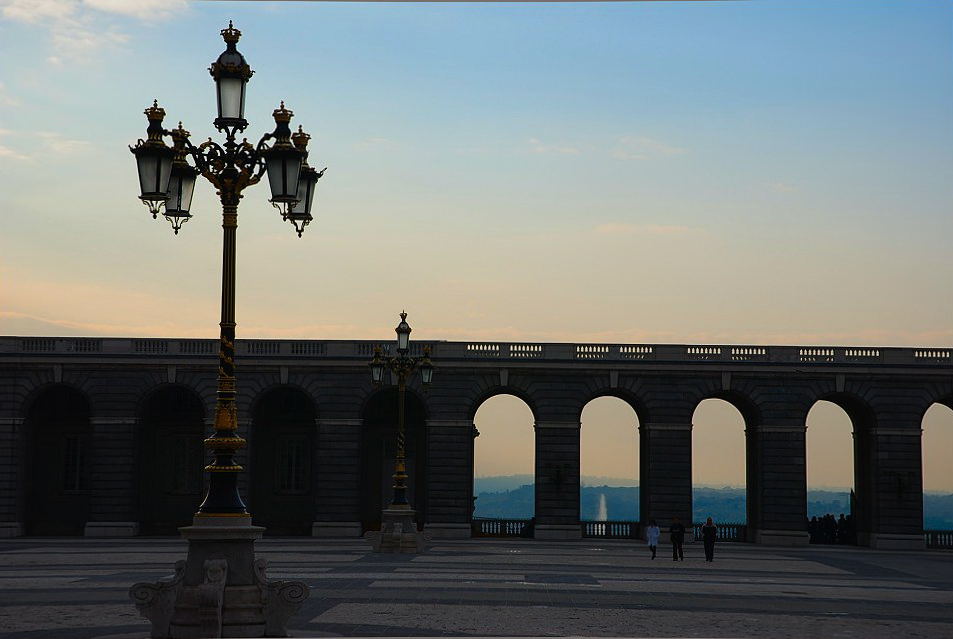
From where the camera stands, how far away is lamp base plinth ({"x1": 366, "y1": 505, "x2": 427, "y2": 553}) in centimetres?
4203

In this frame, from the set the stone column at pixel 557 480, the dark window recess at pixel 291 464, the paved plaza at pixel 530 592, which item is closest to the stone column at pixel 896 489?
the paved plaza at pixel 530 592

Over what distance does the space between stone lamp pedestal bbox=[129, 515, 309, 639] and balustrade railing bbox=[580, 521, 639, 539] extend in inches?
1778

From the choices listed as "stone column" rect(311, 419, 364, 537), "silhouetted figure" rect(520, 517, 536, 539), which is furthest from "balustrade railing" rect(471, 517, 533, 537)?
"stone column" rect(311, 419, 364, 537)

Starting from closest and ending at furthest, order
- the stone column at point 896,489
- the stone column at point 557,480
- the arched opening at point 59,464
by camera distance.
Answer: the stone column at point 896,489 < the stone column at point 557,480 < the arched opening at point 59,464

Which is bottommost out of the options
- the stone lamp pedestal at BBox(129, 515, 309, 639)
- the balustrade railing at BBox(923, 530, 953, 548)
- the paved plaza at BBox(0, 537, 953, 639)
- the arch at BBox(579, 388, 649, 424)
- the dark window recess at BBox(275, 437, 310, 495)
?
the balustrade railing at BBox(923, 530, 953, 548)

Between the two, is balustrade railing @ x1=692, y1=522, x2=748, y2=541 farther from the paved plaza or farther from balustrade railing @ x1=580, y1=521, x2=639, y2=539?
the paved plaza

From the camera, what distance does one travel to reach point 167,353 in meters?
58.2

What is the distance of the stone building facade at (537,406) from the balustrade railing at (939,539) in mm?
2182

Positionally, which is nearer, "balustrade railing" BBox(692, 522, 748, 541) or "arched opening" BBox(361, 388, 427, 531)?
"balustrade railing" BBox(692, 522, 748, 541)

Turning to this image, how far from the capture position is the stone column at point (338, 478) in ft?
189

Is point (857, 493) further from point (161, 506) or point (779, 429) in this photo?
point (161, 506)

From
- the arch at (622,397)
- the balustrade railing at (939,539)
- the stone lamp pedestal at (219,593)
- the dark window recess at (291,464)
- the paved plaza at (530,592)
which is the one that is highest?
the arch at (622,397)

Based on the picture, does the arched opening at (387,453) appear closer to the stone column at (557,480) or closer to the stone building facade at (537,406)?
the stone building facade at (537,406)

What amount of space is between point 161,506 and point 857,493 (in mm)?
34200
